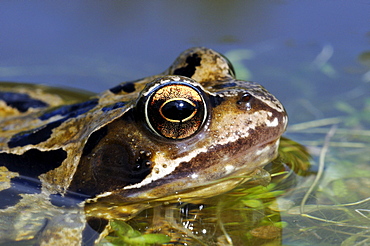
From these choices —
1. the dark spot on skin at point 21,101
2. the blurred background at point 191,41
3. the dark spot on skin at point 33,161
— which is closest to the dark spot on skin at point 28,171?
the dark spot on skin at point 33,161

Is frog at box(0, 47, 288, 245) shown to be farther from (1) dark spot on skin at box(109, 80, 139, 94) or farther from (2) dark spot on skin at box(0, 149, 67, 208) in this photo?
(1) dark spot on skin at box(109, 80, 139, 94)

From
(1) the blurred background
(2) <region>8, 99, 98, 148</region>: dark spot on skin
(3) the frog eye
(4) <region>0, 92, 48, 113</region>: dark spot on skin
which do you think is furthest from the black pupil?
(1) the blurred background

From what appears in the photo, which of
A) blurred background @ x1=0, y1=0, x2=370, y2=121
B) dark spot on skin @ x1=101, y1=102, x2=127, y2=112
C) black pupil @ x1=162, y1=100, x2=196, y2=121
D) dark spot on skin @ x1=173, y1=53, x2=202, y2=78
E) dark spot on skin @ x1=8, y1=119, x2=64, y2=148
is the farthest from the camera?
blurred background @ x1=0, y1=0, x2=370, y2=121

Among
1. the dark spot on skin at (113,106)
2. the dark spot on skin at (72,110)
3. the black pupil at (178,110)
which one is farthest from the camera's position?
the dark spot on skin at (72,110)

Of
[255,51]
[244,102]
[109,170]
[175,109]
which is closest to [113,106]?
[109,170]

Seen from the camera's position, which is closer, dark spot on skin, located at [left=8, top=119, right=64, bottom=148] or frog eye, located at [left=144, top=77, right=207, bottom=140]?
frog eye, located at [left=144, top=77, right=207, bottom=140]

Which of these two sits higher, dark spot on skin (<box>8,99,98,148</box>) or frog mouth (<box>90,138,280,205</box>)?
dark spot on skin (<box>8,99,98,148</box>)

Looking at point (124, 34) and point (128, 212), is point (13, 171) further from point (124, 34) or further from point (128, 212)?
point (124, 34)

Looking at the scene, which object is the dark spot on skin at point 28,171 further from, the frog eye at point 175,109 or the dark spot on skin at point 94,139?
the frog eye at point 175,109
